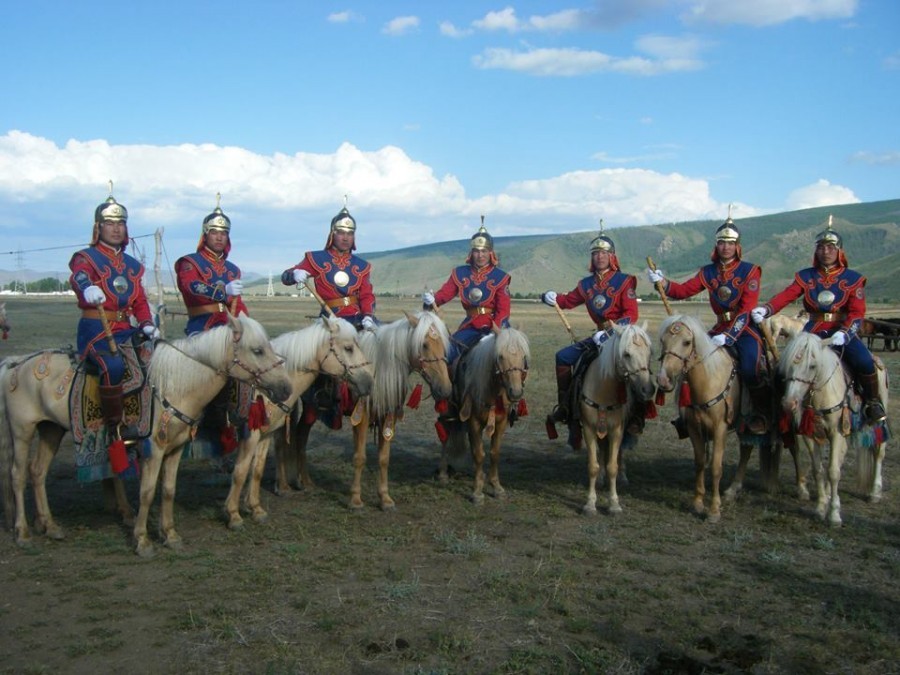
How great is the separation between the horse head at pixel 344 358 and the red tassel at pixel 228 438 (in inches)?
43.3

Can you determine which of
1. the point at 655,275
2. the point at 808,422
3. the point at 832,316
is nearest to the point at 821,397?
the point at 808,422

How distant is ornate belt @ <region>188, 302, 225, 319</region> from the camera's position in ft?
25.8

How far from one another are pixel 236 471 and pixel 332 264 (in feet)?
9.44

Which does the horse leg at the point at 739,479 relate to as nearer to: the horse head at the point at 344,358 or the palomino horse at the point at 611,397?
the palomino horse at the point at 611,397

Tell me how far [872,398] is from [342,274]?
6280 millimetres

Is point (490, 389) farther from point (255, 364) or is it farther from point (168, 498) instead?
point (168, 498)

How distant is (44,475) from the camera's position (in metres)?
7.56

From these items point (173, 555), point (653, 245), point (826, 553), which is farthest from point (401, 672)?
point (653, 245)

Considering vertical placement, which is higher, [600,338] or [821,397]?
[600,338]

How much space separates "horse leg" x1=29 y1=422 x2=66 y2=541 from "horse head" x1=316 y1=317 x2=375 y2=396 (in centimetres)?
271

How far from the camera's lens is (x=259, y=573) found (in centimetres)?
637

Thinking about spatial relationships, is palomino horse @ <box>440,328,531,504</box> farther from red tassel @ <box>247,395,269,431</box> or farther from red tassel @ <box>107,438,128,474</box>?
red tassel @ <box>107,438,128,474</box>

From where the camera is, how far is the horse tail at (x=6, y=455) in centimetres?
738

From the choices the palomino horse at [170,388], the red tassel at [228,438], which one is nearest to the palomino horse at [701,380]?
the palomino horse at [170,388]
